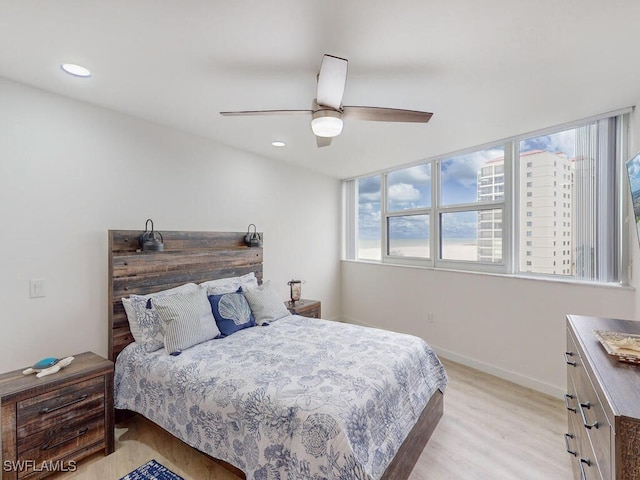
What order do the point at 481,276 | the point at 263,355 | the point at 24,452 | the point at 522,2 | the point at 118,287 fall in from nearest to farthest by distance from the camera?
the point at 522,2 → the point at 24,452 → the point at 263,355 → the point at 118,287 → the point at 481,276

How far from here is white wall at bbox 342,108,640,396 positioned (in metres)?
2.56

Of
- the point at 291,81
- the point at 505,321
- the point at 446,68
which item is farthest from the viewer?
the point at 505,321

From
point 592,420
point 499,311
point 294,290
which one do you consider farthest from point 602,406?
point 294,290

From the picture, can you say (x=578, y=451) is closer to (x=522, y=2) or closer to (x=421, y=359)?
(x=421, y=359)

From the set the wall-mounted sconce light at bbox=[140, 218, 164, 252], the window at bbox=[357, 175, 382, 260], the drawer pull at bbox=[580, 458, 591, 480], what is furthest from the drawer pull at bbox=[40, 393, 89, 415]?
the window at bbox=[357, 175, 382, 260]

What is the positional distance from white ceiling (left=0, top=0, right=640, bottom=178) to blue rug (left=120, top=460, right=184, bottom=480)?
8.20 ft

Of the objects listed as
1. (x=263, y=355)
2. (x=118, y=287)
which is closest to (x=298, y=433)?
(x=263, y=355)

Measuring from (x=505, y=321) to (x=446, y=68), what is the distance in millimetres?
2566

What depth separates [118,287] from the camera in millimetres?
2432

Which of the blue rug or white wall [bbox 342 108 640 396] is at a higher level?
white wall [bbox 342 108 640 396]

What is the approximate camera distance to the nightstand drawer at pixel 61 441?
1.71 meters

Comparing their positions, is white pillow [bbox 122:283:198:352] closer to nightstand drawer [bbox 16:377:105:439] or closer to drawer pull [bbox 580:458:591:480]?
nightstand drawer [bbox 16:377:105:439]

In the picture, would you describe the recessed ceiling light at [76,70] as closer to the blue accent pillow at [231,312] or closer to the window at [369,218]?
the blue accent pillow at [231,312]

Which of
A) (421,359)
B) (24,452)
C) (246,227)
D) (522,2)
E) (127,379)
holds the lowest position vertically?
(24,452)
